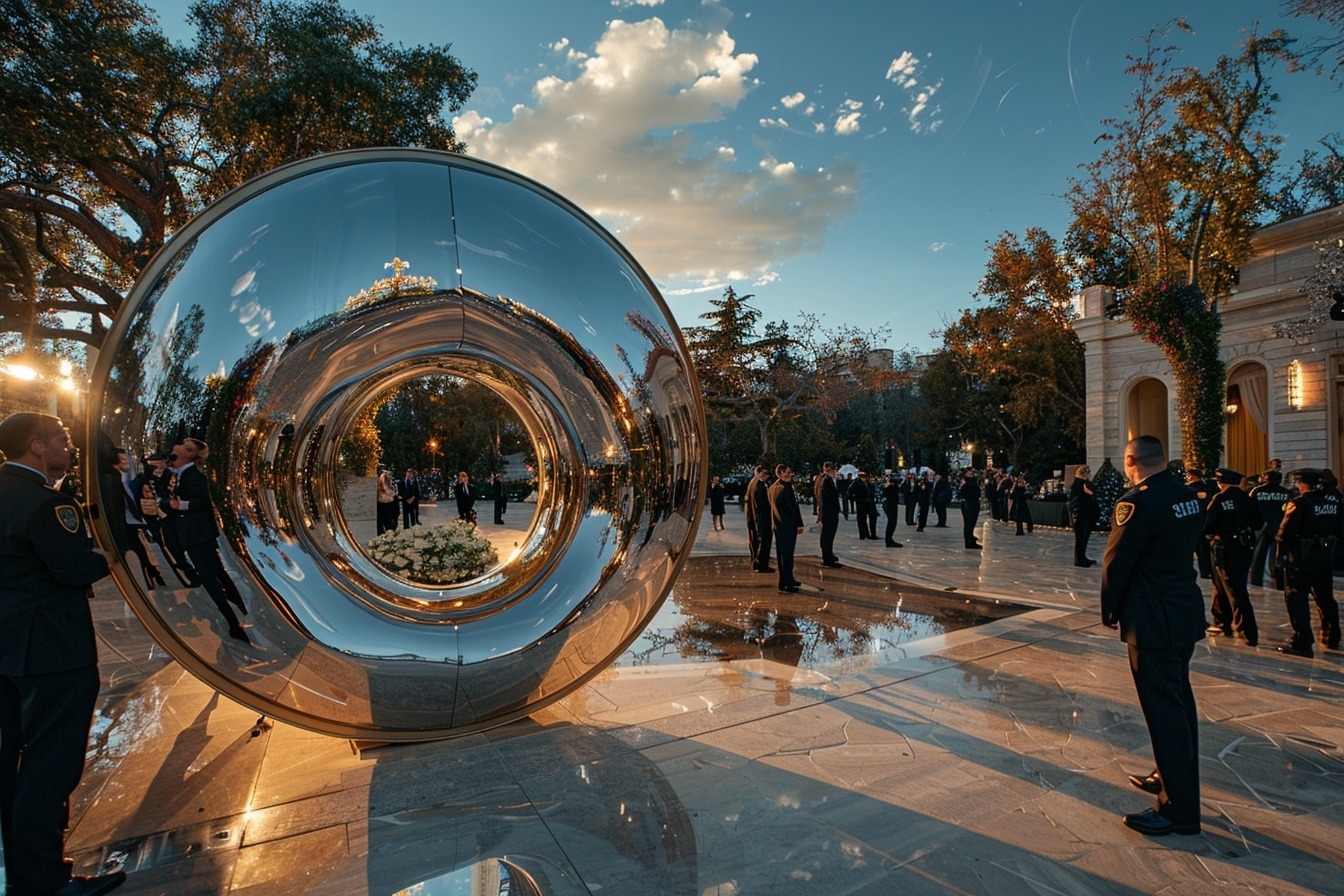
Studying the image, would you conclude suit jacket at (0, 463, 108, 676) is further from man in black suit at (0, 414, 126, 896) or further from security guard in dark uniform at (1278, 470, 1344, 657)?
security guard in dark uniform at (1278, 470, 1344, 657)

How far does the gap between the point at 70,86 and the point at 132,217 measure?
406 cm

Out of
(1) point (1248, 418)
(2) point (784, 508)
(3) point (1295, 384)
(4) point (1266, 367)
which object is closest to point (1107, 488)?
(3) point (1295, 384)

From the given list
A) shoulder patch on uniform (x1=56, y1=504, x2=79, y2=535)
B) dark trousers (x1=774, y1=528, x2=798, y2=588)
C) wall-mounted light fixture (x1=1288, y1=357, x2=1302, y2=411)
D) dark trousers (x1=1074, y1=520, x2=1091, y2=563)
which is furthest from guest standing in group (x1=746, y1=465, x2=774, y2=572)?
wall-mounted light fixture (x1=1288, y1=357, x2=1302, y2=411)

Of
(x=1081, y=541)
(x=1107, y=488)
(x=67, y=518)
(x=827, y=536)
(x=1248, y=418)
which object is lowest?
(x=1081, y=541)

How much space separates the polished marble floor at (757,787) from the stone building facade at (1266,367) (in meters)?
16.7

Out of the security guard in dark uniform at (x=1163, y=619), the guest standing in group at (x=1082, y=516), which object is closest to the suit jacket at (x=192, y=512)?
the security guard in dark uniform at (x=1163, y=619)

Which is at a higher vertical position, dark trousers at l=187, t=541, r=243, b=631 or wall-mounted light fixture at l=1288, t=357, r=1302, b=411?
wall-mounted light fixture at l=1288, t=357, r=1302, b=411

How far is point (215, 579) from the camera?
7.46 ft

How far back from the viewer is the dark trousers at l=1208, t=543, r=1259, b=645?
6.07 meters

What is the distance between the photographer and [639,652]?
19.3 feet

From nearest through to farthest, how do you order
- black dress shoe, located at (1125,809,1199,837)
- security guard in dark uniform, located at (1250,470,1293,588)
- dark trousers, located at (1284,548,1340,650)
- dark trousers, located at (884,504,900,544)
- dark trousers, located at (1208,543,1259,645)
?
black dress shoe, located at (1125,809,1199,837)
dark trousers, located at (1284,548,1340,650)
dark trousers, located at (1208,543,1259,645)
security guard in dark uniform, located at (1250,470,1293,588)
dark trousers, located at (884,504,900,544)

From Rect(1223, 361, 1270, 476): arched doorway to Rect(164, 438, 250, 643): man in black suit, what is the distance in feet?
80.7

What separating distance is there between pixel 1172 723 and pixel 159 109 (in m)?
20.2

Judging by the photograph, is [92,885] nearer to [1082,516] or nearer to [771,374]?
[1082,516]
